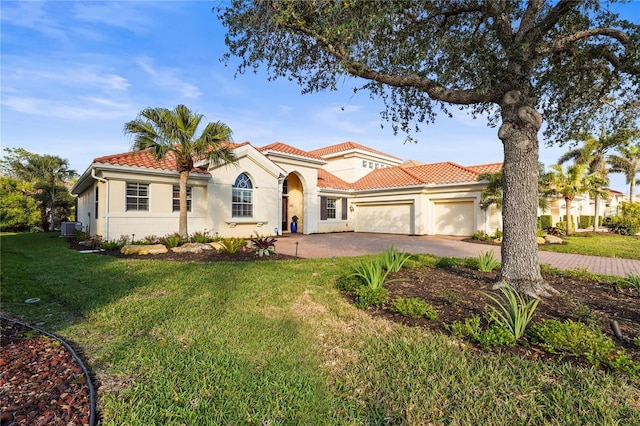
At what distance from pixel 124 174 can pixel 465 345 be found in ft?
48.6

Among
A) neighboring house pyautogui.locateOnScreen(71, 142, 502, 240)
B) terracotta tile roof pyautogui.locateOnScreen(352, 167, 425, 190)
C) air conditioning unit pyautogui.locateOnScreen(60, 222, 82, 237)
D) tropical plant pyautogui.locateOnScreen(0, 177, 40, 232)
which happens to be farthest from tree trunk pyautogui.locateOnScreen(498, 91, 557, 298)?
tropical plant pyautogui.locateOnScreen(0, 177, 40, 232)

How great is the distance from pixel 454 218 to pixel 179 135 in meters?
17.2

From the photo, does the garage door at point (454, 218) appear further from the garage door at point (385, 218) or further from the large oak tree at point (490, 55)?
the large oak tree at point (490, 55)

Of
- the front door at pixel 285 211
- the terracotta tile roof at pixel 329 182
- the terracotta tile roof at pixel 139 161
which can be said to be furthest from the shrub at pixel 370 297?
the front door at pixel 285 211

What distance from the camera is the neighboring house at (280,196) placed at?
549 inches

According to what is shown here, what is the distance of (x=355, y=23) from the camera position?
5016 mm

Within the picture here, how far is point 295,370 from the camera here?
3184mm

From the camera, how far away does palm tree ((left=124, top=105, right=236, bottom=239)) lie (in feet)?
37.9

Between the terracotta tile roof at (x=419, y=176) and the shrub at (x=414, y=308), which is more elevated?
the terracotta tile roof at (x=419, y=176)

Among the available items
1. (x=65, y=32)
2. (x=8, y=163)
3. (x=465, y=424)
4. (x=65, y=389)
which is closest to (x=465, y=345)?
(x=465, y=424)

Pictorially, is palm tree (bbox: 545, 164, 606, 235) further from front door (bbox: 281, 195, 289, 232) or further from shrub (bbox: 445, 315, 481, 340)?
shrub (bbox: 445, 315, 481, 340)

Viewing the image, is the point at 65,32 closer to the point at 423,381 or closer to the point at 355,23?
the point at 355,23

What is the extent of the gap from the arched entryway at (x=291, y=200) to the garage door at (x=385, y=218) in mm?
5369

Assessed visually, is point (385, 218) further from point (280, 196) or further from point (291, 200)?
point (280, 196)
